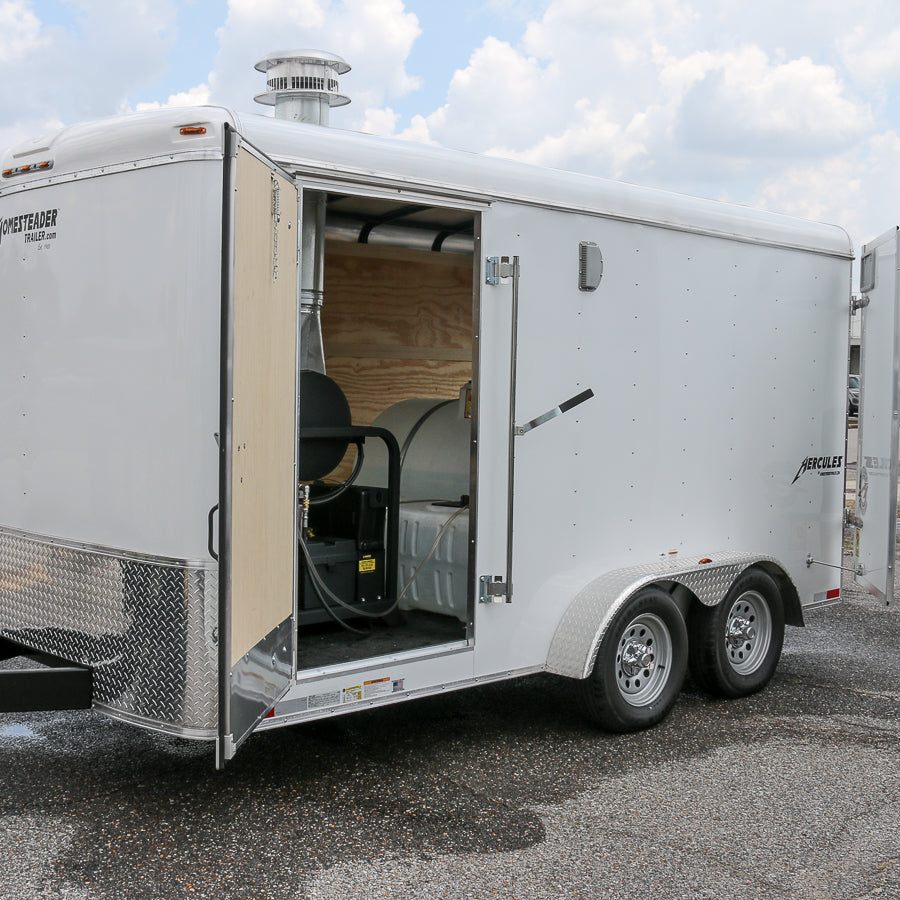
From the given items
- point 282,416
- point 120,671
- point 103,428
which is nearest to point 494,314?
point 282,416

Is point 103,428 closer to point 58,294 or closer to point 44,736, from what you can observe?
point 58,294

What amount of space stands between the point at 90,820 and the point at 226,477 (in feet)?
5.46

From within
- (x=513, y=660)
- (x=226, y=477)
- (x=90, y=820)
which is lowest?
(x=90, y=820)

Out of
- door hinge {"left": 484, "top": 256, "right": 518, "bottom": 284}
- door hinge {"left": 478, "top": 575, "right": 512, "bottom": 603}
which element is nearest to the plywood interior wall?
door hinge {"left": 484, "top": 256, "right": 518, "bottom": 284}

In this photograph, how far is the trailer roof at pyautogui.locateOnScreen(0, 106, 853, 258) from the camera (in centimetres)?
404

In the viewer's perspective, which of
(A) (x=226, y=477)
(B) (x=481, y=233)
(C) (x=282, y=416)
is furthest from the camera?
(B) (x=481, y=233)

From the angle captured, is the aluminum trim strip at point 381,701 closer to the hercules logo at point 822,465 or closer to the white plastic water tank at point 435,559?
the white plastic water tank at point 435,559

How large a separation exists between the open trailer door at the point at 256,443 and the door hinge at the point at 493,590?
1.02 m

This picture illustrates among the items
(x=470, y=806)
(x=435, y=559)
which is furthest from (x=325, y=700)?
(x=435, y=559)

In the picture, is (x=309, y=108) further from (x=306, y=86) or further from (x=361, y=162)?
(x=361, y=162)

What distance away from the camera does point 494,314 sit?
4.93 m

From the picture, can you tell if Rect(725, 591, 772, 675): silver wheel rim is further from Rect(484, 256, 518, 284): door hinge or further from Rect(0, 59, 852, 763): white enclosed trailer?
Rect(484, 256, 518, 284): door hinge

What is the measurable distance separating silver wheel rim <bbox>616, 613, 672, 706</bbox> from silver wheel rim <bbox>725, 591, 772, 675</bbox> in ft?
1.89

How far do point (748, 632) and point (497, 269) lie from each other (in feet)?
8.62
